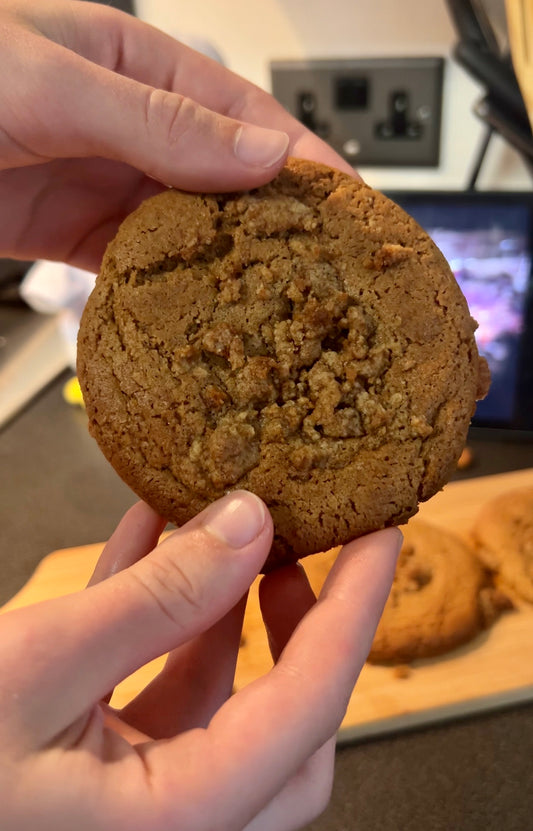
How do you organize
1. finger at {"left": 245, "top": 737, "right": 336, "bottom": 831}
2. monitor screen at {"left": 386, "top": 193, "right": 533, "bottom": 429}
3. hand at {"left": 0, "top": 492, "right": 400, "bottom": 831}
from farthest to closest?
monitor screen at {"left": 386, "top": 193, "right": 533, "bottom": 429} → finger at {"left": 245, "top": 737, "right": 336, "bottom": 831} → hand at {"left": 0, "top": 492, "right": 400, "bottom": 831}

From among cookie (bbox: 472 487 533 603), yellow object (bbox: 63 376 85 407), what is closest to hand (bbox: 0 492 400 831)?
cookie (bbox: 472 487 533 603)

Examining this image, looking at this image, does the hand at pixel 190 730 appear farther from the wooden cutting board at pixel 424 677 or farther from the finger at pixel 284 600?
the wooden cutting board at pixel 424 677

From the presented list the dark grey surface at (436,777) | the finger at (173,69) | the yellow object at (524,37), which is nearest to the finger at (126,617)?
the dark grey surface at (436,777)

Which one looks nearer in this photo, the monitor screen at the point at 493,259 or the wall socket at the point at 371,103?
the monitor screen at the point at 493,259

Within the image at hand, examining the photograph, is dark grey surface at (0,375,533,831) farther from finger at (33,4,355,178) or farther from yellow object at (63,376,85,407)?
finger at (33,4,355,178)

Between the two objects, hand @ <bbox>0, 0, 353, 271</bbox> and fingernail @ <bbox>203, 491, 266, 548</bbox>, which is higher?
hand @ <bbox>0, 0, 353, 271</bbox>

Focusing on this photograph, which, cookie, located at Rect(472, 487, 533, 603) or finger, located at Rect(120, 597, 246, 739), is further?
cookie, located at Rect(472, 487, 533, 603)

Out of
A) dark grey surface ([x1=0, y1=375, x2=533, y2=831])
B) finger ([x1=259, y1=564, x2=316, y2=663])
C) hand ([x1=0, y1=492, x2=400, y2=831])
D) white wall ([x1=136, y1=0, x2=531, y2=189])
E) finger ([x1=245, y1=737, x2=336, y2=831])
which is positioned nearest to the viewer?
hand ([x1=0, y1=492, x2=400, y2=831])

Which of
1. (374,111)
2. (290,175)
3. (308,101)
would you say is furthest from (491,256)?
(290,175)
